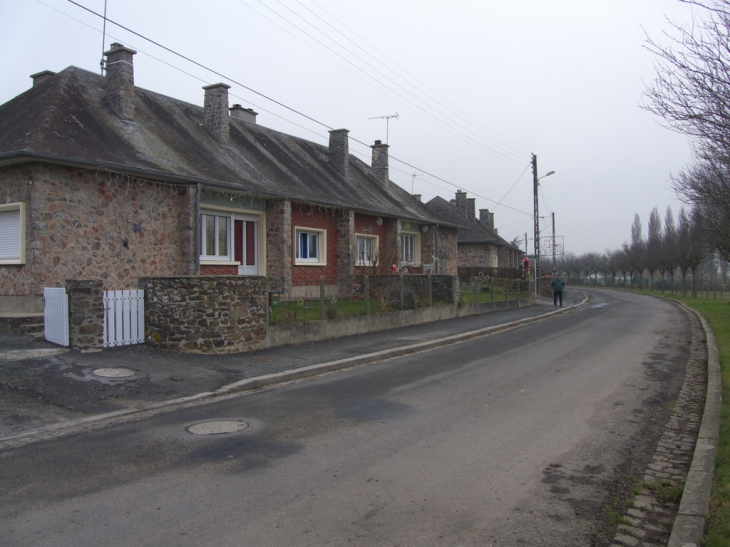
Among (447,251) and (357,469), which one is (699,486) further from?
(447,251)

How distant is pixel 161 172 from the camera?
14828 millimetres

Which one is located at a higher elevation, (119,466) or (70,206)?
(70,206)

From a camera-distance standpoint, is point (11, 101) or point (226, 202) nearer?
point (11, 101)

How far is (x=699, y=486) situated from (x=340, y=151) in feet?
77.5

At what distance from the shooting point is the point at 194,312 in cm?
1130

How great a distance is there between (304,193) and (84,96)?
289 inches

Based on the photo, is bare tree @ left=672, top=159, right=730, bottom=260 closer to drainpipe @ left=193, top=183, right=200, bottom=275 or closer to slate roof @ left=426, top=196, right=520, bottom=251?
drainpipe @ left=193, top=183, right=200, bottom=275

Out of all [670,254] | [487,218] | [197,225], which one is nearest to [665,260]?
[670,254]

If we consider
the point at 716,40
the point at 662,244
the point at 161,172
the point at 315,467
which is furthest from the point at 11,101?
the point at 662,244

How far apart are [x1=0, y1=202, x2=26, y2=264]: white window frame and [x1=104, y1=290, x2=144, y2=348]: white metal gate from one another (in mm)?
3250

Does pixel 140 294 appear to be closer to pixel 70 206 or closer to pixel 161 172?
pixel 70 206

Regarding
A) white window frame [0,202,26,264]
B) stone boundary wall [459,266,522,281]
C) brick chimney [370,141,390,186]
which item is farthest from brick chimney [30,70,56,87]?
stone boundary wall [459,266,522,281]

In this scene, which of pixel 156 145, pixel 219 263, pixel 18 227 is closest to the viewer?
pixel 18 227

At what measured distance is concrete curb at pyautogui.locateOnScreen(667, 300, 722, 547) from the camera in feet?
12.9
